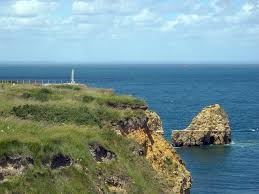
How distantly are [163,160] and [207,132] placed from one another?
2305 inches

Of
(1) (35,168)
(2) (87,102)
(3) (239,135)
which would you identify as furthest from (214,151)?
(1) (35,168)

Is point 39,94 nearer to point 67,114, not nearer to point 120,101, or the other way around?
point 67,114

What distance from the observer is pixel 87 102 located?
56.2 m

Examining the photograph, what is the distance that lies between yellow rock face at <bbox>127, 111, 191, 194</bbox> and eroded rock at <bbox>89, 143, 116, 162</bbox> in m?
7.26

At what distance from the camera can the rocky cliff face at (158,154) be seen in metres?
50.5

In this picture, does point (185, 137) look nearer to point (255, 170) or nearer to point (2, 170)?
point (255, 170)

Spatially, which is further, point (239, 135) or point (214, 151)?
point (239, 135)

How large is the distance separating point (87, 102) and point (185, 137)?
182 ft

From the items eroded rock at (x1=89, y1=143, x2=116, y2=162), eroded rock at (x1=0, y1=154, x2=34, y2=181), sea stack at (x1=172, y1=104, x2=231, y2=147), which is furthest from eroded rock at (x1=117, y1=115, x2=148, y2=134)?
sea stack at (x1=172, y1=104, x2=231, y2=147)

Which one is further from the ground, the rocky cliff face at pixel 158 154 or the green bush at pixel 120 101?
the green bush at pixel 120 101

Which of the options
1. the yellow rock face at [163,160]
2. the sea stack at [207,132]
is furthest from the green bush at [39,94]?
the sea stack at [207,132]

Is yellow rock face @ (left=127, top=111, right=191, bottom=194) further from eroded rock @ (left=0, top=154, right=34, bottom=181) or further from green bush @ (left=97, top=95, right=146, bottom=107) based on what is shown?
eroded rock @ (left=0, top=154, right=34, bottom=181)

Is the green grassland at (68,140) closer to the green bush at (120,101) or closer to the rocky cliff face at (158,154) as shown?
the green bush at (120,101)

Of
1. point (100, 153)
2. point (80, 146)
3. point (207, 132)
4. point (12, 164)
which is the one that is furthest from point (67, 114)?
point (207, 132)
